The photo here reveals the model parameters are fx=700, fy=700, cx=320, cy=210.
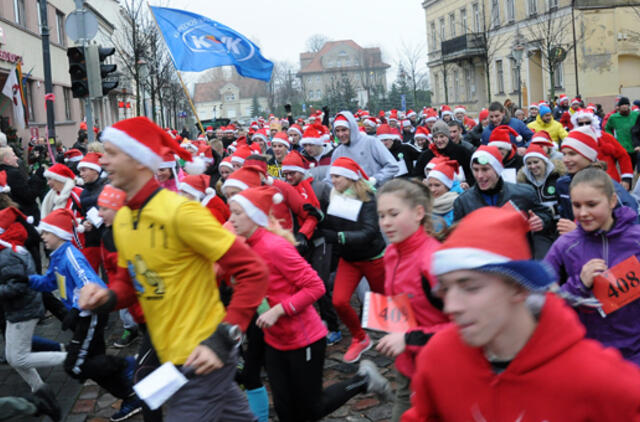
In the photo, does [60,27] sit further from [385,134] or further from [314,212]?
[314,212]

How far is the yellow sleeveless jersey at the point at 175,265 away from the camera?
320 cm

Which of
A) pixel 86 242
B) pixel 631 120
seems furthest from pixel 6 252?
pixel 631 120

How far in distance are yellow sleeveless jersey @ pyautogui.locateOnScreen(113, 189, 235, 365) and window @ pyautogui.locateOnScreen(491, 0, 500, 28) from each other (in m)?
51.1

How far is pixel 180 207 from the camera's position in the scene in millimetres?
3229

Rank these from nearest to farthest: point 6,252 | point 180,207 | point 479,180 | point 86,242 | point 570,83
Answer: point 180,207, point 479,180, point 6,252, point 86,242, point 570,83

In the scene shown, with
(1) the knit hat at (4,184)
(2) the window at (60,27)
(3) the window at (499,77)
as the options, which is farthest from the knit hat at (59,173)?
(3) the window at (499,77)

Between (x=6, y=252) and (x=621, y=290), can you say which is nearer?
(x=621, y=290)

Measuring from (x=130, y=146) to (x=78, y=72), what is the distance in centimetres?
931

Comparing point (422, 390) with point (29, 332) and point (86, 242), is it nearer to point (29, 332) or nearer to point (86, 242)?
point (29, 332)

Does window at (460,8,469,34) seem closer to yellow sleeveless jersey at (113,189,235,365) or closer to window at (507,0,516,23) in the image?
window at (507,0,516,23)

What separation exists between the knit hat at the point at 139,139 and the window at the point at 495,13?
5080cm

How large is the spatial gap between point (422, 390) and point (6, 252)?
5.22 meters

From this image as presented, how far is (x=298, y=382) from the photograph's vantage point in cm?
446

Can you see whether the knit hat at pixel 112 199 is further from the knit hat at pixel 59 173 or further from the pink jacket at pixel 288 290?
the knit hat at pixel 59 173
